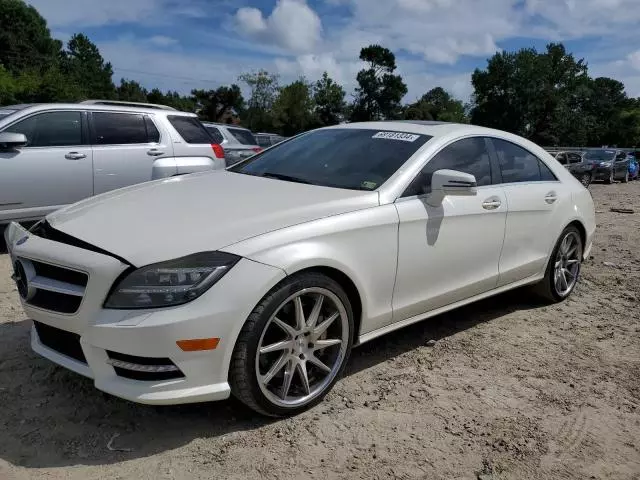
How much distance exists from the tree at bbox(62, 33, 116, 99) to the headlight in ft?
189

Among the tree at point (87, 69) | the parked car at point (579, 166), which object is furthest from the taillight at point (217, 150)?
the tree at point (87, 69)

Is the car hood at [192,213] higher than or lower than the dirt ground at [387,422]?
higher

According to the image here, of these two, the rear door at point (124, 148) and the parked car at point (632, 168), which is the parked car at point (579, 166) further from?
the rear door at point (124, 148)

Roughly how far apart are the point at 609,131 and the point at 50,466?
86732mm

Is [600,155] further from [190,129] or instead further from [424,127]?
[424,127]

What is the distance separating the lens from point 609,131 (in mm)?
77688

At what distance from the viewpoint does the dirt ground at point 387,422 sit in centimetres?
261

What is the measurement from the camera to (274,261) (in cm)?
275

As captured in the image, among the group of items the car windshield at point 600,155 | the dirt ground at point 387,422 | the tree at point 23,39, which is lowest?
the car windshield at point 600,155

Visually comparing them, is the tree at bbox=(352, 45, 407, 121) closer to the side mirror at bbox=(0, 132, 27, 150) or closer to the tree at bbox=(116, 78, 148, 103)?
the tree at bbox=(116, 78, 148, 103)

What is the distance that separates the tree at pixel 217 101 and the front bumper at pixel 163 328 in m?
76.8

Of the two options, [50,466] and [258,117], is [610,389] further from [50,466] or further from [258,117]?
[258,117]

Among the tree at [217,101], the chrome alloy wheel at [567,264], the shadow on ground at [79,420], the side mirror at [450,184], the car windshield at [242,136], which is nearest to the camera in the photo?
the shadow on ground at [79,420]

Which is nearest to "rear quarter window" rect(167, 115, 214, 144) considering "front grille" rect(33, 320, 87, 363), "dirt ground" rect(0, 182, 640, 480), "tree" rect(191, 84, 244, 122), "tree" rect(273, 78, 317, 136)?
"dirt ground" rect(0, 182, 640, 480)
